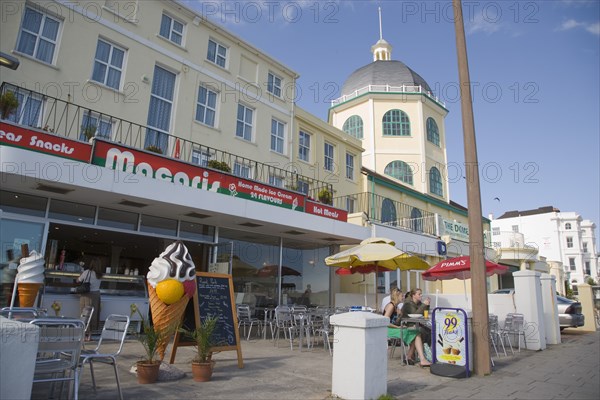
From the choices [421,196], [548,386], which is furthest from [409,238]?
[548,386]

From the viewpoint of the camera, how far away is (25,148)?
25.2 ft

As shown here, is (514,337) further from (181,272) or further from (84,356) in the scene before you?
(84,356)

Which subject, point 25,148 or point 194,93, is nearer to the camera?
point 25,148

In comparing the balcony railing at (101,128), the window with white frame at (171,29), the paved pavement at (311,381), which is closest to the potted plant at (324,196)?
the balcony railing at (101,128)

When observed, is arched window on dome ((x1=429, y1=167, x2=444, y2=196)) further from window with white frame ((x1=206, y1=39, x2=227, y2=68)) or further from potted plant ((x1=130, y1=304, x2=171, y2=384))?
potted plant ((x1=130, y1=304, x2=171, y2=384))

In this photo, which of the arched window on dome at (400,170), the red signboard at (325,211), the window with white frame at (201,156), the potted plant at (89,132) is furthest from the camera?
the arched window on dome at (400,170)

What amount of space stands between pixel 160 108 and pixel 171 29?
3.09 metres

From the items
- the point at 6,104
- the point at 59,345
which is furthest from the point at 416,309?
the point at 6,104

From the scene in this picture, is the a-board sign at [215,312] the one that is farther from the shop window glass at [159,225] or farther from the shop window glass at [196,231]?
the shop window glass at [196,231]

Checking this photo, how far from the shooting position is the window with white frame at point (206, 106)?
1480cm

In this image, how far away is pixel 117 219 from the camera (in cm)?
1030

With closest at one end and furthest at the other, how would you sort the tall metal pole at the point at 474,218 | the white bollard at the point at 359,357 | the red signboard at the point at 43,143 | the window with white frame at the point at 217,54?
the white bollard at the point at 359,357, the tall metal pole at the point at 474,218, the red signboard at the point at 43,143, the window with white frame at the point at 217,54

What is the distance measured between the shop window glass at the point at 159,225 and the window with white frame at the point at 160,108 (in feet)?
9.46

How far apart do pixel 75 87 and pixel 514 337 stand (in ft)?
44.9
